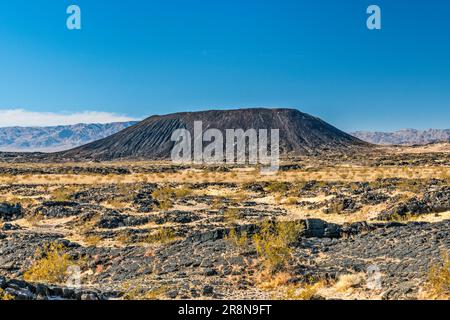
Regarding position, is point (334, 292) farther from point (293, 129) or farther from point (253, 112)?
point (253, 112)

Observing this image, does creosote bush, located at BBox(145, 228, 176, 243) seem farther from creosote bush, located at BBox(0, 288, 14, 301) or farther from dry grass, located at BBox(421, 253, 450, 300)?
dry grass, located at BBox(421, 253, 450, 300)

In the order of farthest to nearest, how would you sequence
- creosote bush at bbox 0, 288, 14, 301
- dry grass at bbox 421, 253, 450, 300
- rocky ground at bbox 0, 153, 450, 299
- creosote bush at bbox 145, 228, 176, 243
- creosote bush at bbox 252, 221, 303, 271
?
creosote bush at bbox 145, 228, 176, 243
creosote bush at bbox 252, 221, 303, 271
rocky ground at bbox 0, 153, 450, 299
dry grass at bbox 421, 253, 450, 300
creosote bush at bbox 0, 288, 14, 301

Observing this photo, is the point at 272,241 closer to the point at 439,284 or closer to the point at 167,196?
the point at 439,284

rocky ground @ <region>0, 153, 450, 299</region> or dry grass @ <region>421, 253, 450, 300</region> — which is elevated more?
dry grass @ <region>421, 253, 450, 300</region>

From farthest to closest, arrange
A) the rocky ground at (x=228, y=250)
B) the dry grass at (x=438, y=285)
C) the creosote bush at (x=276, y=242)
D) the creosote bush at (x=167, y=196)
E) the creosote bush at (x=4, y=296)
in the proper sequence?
the creosote bush at (x=167, y=196), the creosote bush at (x=276, y=242), the rocky ground at (x=228, y=250), the dry grass at (x=438, y=285), the creosote bush at (x=4, y=296)

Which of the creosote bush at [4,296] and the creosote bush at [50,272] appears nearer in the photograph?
the creosote bush at [4,296]

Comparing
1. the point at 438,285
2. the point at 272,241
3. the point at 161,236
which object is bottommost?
the point at 161,236

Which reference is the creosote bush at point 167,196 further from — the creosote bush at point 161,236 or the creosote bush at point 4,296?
the creosote bush at point 4,296

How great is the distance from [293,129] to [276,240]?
12283cm

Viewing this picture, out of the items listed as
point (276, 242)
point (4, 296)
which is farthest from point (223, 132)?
point (4, 296)

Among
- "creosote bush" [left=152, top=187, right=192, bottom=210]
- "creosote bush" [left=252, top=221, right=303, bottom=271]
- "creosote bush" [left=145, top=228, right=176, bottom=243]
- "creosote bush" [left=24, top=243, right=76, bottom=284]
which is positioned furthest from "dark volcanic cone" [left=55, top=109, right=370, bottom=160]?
"creosote bush" [left=24, top=243, right=76, bottom=284]

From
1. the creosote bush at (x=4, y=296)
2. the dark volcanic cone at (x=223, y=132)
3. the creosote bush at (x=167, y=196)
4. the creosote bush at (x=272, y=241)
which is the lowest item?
the creosote bush at (x=167, y=196)

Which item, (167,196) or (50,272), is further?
(167,196)

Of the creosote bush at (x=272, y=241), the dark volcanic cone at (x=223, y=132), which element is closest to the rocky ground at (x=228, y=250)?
the creosote bush at (x=272, y=241)
